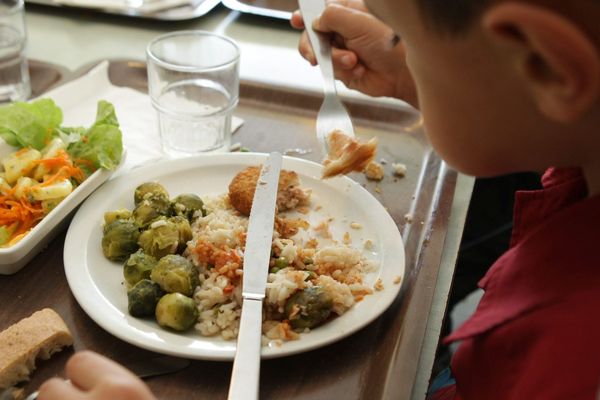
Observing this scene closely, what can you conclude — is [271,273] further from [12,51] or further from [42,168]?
[12,51]

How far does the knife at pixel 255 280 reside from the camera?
0.79 m

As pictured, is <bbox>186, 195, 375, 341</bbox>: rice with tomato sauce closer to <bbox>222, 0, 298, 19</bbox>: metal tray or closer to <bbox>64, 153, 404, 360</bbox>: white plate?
<bbox>64, 153, 404, 360</bbox>: white plate

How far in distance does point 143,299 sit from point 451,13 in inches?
22.0

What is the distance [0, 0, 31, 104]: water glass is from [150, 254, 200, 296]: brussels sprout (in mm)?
751

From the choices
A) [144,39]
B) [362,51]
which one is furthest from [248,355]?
[144,39]

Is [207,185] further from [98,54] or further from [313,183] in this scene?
[98,54]

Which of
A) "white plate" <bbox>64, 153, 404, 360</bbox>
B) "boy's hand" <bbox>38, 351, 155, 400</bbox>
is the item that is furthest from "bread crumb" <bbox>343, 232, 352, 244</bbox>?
"boy's hand" <bbox>38, 351, 155, 400</bbox>

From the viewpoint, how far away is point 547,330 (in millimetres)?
688

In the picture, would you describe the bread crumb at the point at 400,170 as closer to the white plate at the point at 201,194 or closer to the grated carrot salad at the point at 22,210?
the white plate at the point at 201,194

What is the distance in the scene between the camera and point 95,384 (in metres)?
0.72

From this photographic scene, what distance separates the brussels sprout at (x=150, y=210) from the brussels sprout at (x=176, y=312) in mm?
190

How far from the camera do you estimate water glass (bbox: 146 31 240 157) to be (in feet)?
4.44

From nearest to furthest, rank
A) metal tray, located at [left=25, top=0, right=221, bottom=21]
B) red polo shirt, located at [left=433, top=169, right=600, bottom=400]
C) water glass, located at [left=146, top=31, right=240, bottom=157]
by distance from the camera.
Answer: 1. red polo shirt, located at [left=433, top=169, right=600, bottom=400]
2. water glass, located at [left=146, top=31, right=240, bottom=157]
3. metal tray, located at [left=25, top=0, right=221, bottom=21]

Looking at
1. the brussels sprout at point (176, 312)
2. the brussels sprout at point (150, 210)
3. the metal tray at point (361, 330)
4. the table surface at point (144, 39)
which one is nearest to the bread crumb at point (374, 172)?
the metal tray at point (361, 330)
